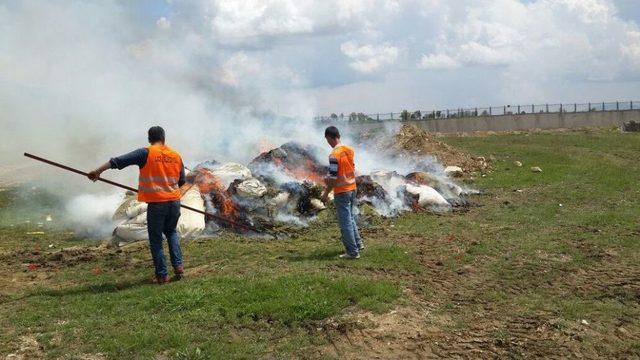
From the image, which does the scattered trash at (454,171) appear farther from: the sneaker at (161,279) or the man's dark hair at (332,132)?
the sneaker at (161,279)

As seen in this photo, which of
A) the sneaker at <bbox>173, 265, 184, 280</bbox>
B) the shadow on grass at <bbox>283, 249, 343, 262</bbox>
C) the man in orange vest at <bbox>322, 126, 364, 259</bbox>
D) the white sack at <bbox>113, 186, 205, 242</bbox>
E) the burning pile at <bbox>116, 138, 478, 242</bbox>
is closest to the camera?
the sneaker at <bbox>173, 265, 184, 280</bbox>

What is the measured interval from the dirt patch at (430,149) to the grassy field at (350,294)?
7.87 metres

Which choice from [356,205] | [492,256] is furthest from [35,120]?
[492,256]

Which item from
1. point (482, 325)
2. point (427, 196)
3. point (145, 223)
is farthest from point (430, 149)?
point (482, 325)

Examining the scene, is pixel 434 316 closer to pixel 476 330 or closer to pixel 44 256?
pixel 476 330

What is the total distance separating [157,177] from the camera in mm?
6785

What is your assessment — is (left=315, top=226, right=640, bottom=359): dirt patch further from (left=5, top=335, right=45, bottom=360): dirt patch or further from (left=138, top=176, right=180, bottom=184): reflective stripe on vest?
(left=138, top=176, right=180, bottom=184): reflective stripe on vest

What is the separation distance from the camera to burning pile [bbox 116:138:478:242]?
1065 cm

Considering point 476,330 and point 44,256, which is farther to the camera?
point 44,256

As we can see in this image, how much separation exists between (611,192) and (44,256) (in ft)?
40.4

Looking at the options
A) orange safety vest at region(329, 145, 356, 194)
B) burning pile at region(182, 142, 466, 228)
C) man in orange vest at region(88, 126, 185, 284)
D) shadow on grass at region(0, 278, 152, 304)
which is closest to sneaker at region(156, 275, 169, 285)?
man in orange vest at region(88, 126, 185, 284)

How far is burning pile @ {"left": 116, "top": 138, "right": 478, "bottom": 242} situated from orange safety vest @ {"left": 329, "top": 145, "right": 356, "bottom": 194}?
2881 millimetres

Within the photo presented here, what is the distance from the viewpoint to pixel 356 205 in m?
11.3

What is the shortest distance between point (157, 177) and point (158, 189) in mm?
147
